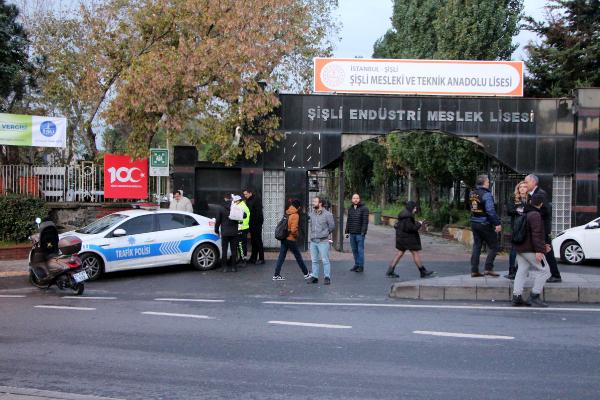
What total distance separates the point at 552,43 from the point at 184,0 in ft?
48.2

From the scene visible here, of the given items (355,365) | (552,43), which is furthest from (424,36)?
(355,365)

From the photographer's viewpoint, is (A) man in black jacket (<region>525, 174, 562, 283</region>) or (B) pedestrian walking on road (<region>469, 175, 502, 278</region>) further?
(B) pedestrian walking on road (<region>469, 175, 502, 278</region>)

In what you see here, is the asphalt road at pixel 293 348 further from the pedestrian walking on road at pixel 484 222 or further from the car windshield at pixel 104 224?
the car windshield at pixel 104 224

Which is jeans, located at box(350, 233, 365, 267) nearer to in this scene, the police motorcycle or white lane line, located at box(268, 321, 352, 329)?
white lane line, located at box(268, 321, 352, 329)

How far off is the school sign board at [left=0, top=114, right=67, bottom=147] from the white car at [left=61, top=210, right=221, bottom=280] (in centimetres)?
499

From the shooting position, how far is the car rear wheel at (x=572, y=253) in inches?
634

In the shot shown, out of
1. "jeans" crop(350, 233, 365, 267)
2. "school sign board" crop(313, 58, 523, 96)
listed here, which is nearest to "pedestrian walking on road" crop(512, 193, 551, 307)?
"jeans" crop(350, 233, 365, 267)

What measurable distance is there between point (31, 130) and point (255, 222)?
7197mm

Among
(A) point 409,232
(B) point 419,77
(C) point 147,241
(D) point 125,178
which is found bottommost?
(C) point 147,241

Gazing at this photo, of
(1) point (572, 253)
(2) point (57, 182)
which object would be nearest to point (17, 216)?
(2) point (57, 182)

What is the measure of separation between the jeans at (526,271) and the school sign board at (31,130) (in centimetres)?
1336

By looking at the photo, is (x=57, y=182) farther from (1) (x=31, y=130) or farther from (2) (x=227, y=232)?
(2) (x=227, y=232)

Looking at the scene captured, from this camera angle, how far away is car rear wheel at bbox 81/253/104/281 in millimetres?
13305

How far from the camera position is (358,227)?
47.0 ft
